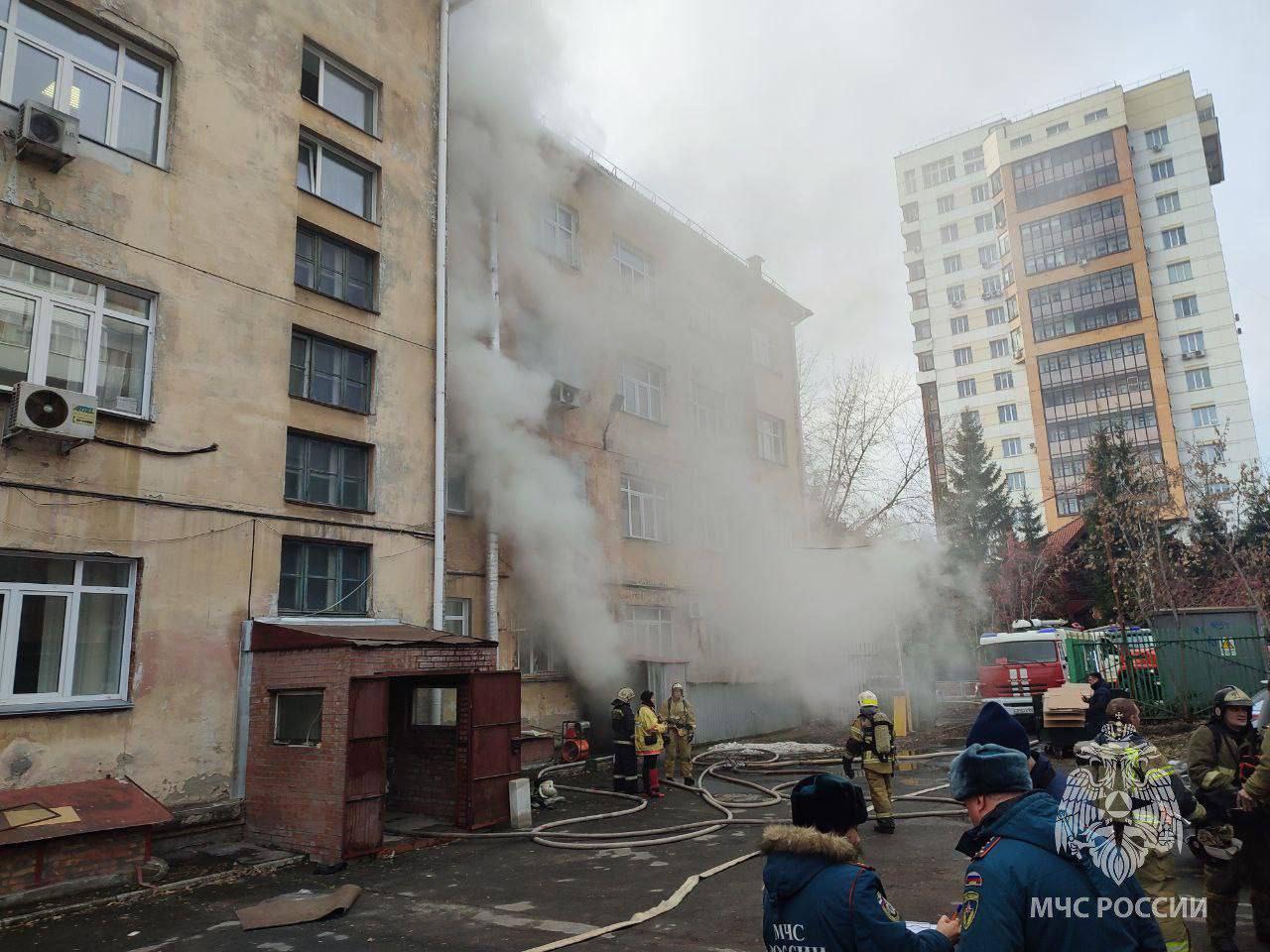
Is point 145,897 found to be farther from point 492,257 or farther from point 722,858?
point 492,257

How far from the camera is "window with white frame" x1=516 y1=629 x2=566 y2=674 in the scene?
16891 mm

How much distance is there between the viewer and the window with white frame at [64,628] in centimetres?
903

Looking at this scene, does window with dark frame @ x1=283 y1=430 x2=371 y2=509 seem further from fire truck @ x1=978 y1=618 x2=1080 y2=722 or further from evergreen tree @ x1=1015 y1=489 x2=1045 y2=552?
evergreen tree @ x1=1015 y1=489 x2=1045 y2=552

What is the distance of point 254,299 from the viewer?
1180 centimetres

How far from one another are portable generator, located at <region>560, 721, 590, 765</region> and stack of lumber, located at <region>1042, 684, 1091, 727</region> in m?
8.56

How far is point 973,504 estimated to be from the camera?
46031 mm

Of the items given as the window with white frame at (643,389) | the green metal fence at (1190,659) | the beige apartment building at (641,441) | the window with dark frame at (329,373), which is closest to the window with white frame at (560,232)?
the beige apartment building at (641,441)

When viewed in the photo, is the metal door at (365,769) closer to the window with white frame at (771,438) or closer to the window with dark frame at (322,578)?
the window with dark frame at (322,578)

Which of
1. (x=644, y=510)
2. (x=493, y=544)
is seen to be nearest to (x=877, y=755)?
(x=493, y=544)

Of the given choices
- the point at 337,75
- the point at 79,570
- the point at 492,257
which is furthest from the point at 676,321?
the point at 79,570

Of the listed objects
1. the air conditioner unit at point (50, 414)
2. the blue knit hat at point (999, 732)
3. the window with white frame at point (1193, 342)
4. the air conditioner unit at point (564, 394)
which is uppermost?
the window with white frame at point (1193, 342)

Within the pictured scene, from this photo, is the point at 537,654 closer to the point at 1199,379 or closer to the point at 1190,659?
the point at 1190,659

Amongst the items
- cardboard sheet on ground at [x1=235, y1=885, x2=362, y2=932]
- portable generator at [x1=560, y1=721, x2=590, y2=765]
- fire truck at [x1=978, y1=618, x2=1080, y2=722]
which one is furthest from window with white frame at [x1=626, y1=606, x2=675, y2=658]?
cardboard sheet on ground at [x1=235, y1=885, x2=362, y2=932]

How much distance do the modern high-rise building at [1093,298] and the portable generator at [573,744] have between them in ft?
144
